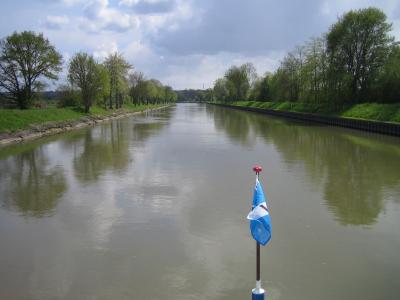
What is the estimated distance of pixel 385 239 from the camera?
30.0 ft

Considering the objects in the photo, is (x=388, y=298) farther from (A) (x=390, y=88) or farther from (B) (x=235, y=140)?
(A) (x=390, y=88)

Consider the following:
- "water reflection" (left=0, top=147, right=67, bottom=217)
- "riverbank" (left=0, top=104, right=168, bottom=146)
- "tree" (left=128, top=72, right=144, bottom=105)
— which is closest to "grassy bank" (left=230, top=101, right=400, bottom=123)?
"water reflection" (left=0, top=147, right=67, bottom=217)

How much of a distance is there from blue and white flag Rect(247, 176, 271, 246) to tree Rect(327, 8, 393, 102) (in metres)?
44.5

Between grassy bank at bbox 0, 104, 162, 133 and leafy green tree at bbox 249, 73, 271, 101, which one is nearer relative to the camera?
grassy bank at bbox 0, 104, 162, 133

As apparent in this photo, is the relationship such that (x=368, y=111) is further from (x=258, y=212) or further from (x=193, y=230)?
(x=258, y=212)

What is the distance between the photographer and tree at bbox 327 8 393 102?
152 ft

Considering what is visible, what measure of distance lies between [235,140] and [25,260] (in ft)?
74.8

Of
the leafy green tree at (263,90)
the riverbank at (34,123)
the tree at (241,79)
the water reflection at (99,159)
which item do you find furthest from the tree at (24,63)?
the tree at (241,79)

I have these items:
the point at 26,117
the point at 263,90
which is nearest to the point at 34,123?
the point at 26,117

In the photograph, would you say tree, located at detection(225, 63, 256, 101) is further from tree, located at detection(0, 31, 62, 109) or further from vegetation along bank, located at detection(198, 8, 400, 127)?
tree, located at detection(0, 31, 62, 109)

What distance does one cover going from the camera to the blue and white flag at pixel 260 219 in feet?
17.2

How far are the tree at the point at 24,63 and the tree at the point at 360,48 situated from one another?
32644 mm

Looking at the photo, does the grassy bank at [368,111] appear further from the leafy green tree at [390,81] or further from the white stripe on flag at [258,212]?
the white stripe on flag at [258,212]

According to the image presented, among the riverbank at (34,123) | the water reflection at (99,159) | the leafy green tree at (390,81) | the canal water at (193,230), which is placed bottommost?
the canal water at (193,230)
